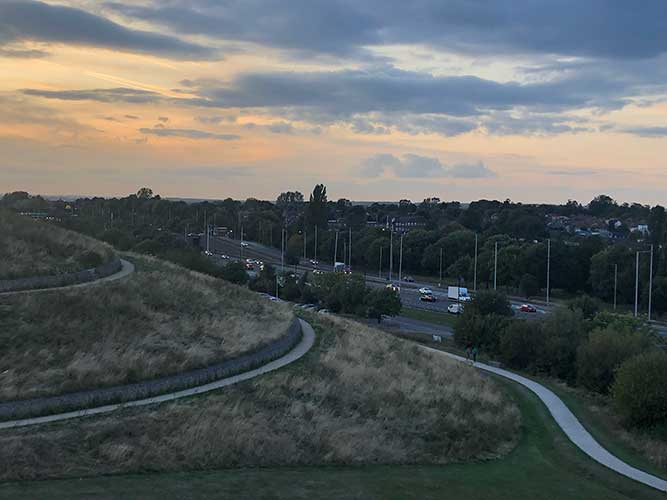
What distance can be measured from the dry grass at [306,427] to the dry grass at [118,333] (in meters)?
2.38

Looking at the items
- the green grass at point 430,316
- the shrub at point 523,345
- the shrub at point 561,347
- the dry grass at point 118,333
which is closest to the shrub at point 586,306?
the green grass at point 430,316

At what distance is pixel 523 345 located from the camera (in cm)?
4112

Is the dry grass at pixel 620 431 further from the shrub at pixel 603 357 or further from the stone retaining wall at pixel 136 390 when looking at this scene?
the stone retaining wall at pixel 136 390

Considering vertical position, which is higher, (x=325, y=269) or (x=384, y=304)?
(x=384, y=304)

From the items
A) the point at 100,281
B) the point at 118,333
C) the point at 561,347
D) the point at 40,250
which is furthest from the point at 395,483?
the point at 561,347

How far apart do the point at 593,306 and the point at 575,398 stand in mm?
23215

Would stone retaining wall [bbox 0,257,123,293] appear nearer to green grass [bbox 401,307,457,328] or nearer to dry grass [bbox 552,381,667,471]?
dry grass [bbox 552,381,667,471]

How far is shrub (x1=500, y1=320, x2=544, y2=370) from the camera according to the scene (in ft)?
134

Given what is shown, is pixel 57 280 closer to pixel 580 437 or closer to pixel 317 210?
pixel 580 437

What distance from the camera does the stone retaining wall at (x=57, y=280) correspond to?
27500 millimetres

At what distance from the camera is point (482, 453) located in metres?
22.3

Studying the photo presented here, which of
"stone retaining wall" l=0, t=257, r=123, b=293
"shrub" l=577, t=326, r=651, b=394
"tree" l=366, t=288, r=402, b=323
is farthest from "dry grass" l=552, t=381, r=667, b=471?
"tree" l=366, t=288, r=402, b=323

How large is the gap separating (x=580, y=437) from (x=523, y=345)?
16.0 metres

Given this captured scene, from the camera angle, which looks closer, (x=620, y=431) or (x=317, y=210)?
(x=620, y=431)
